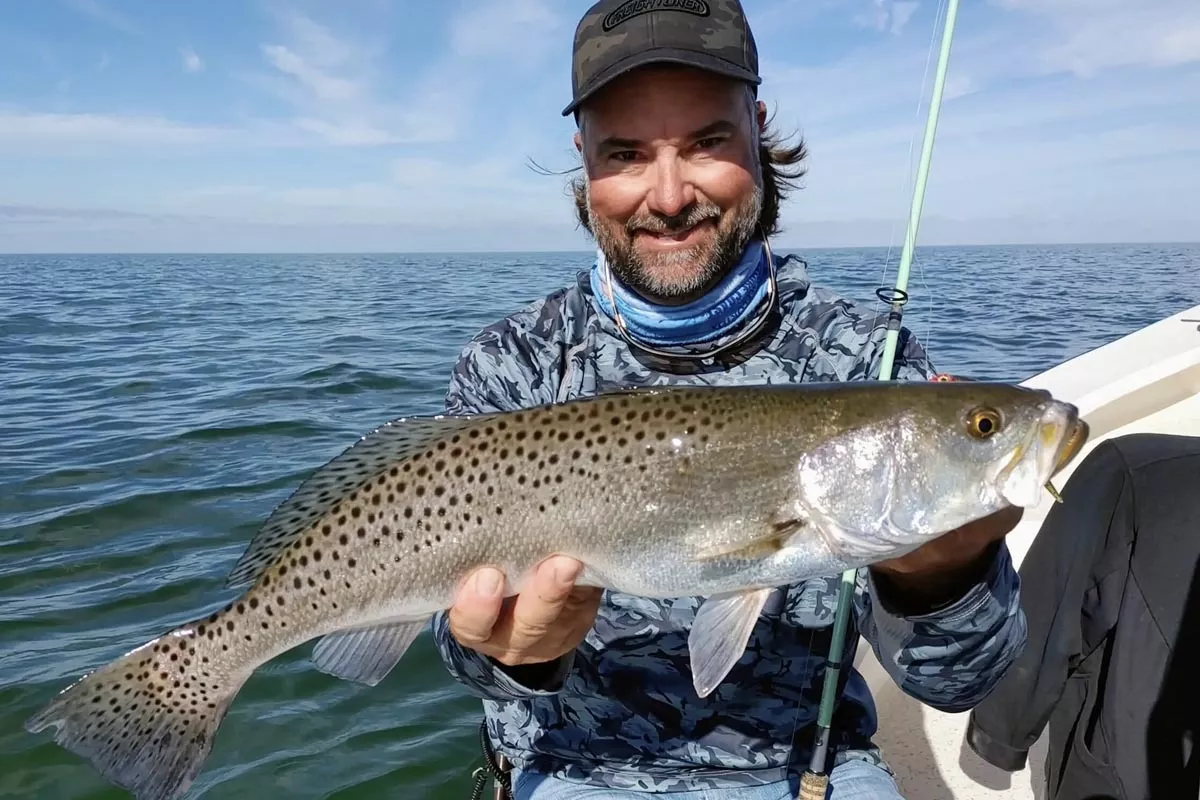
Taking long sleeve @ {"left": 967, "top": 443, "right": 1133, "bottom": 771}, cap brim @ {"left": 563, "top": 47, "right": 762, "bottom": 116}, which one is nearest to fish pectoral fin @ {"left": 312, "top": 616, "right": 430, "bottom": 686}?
cap brim @ {"left": 563, "top": 47, "right": 762, "bottom": 116}

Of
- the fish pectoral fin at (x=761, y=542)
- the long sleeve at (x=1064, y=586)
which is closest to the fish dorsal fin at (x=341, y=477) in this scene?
the fish pectoral fin at (x=761, y=542)

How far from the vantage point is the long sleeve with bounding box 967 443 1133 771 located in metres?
3.43

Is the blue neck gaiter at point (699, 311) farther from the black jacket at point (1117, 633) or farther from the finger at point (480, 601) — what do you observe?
the black jacket at point (1117, 633)

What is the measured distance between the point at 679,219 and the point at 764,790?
2.12 m

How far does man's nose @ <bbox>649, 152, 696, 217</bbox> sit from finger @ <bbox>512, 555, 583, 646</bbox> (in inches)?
56.6

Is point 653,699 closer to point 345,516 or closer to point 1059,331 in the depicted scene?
point 345,516

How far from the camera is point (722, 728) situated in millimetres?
3152

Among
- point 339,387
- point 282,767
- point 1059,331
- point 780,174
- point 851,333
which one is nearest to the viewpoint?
point 851,333

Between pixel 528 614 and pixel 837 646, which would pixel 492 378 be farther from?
pixel 837 646

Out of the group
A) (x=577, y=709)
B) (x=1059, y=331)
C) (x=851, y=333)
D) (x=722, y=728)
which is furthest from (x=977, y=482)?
(x=1059, y=331)

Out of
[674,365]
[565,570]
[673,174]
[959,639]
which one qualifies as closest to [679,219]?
[673,174]

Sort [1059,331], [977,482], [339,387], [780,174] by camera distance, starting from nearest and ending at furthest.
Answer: [977,482]
[780,174]
[339,387]
[1059,331]

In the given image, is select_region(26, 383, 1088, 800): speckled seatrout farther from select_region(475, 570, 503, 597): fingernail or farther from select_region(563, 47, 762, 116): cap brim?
select_region(563, 47, 762, 116): cap brim

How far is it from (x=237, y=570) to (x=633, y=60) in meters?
2.26
